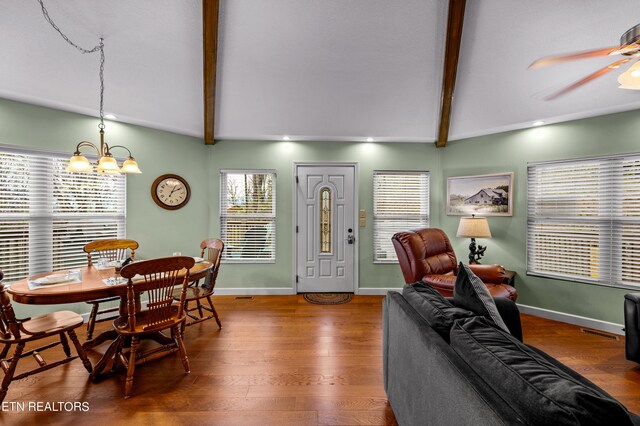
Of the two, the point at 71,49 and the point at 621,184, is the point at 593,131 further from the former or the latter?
the point at 71,49

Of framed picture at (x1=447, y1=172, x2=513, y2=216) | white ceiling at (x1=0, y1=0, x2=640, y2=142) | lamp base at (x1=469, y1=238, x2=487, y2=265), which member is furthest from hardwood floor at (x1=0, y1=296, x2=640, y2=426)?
white ceiling at (x1=0, y1=0, x2=640, y2=142)

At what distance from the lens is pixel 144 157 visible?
3879 mm

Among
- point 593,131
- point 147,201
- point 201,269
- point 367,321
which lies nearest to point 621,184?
point 593,131

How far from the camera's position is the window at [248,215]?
176 inches

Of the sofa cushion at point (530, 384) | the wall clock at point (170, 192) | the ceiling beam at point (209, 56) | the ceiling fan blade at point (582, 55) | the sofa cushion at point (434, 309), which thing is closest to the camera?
the sofa cushion at point (530, 384)

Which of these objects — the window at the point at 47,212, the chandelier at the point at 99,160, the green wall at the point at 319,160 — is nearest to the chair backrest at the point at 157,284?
the chandelier at the point at 99,160

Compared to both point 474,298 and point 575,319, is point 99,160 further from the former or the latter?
point 575,319

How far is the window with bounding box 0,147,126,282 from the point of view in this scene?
9.75 feet

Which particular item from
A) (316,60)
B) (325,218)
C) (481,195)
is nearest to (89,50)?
(316,60)

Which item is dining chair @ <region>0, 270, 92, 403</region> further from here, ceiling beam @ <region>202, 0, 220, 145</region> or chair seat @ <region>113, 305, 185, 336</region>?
ceiling beam @ <region>202, 0, 220, 145</region>

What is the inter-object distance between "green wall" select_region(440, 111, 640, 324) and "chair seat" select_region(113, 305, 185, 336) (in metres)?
4.01

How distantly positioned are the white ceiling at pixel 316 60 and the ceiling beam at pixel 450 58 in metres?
0.09

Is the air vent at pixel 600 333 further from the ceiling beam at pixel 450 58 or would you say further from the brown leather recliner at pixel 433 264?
the ceiling beam at pixel 450 58

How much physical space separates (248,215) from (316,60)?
2.55 m
